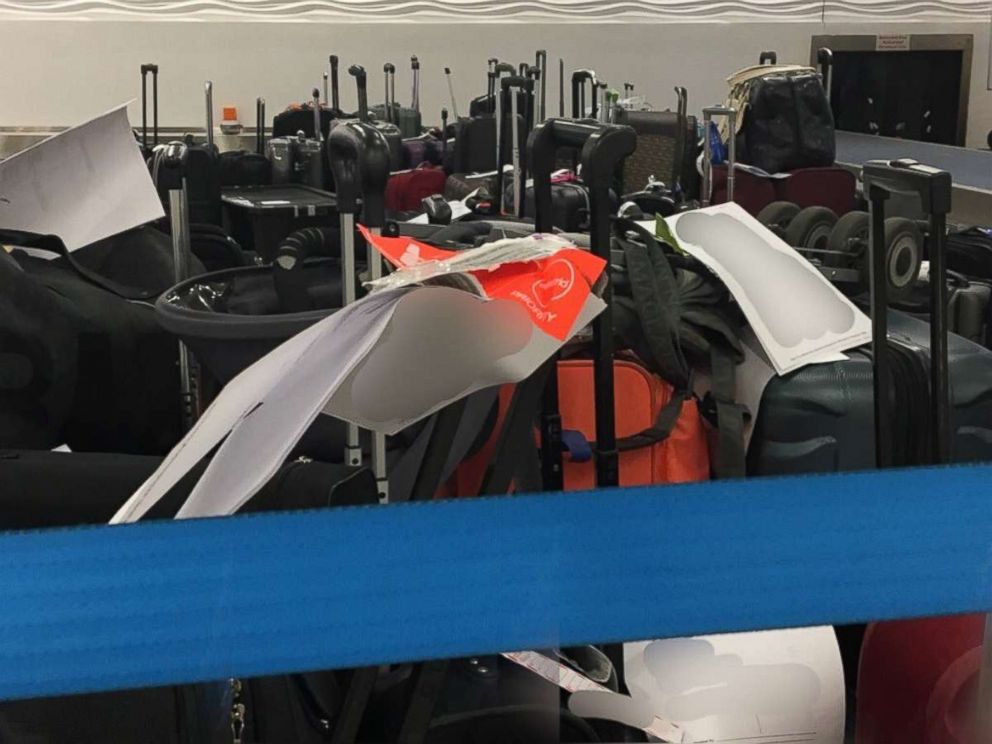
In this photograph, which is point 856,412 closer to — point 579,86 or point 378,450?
point 378,450

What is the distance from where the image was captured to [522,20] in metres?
5.66

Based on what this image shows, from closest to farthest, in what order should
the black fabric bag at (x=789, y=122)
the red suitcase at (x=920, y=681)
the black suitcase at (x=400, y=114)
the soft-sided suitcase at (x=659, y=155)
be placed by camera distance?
the red suitcase at (x=920, y=681) < the soft-sided suitcase at (x=659, y=155) < the black fabric bag at (x=789, y=122) < the black suitcase at (x=400, y=114)

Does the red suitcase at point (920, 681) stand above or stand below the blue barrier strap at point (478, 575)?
below

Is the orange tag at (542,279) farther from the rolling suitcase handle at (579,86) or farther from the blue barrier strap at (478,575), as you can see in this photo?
the rolling suitcase handle at (579,86)

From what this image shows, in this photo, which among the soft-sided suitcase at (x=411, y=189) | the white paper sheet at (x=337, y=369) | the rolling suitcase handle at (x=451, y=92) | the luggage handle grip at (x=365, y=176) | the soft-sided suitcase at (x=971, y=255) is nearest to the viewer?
the white paper sheet at (x=337, y=369)

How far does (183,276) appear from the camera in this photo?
1.69 metres

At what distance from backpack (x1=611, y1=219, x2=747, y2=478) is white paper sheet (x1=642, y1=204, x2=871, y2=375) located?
4 cm

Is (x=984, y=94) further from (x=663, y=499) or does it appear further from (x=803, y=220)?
(x=663, y=499)

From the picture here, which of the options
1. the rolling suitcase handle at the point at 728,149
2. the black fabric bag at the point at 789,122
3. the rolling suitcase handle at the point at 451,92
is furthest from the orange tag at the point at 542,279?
the rolling suitcase handle at the point at 451,92

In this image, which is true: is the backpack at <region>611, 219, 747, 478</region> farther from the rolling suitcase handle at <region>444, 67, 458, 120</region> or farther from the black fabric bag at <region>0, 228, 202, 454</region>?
the rolling suitcase handle at <region>444, 67, 458, 120</region>

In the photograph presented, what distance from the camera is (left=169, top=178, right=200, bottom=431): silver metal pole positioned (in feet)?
5.00

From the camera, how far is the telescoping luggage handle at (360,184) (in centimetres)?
95

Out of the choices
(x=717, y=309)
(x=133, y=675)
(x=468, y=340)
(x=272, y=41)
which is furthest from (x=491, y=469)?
(x=272, y=41)

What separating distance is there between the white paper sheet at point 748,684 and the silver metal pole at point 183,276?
28.1 inches
